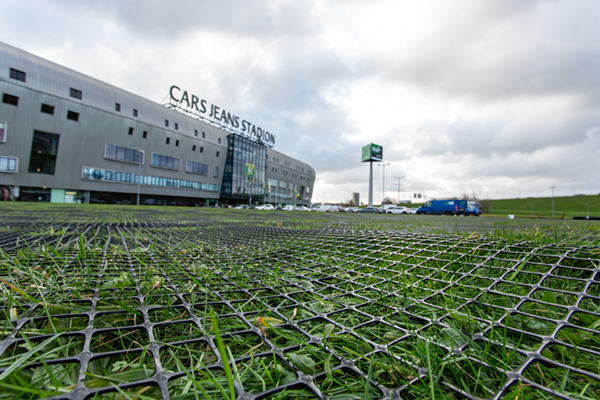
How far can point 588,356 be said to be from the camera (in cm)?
73

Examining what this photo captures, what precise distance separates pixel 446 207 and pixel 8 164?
163 feet

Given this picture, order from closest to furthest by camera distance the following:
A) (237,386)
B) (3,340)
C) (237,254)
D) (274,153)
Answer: (237,386) < (3,340) < (237,254) < (274,153)

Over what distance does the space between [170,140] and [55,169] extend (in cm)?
1390

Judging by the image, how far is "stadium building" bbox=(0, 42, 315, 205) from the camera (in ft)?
84.4

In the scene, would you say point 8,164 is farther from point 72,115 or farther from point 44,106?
point 72,115

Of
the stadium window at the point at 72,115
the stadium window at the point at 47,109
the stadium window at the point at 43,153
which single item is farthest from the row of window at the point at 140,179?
the stadium window at the point at 47,109

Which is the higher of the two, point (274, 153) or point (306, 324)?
point (274, 153)

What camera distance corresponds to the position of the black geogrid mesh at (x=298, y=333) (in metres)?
0.59

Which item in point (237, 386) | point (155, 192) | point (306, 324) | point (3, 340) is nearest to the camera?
point (237, 386)

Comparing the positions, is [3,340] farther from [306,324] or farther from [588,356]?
[588,356]

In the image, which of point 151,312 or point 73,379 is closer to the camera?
point 73,379

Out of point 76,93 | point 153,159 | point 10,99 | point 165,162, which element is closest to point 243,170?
point 165,162

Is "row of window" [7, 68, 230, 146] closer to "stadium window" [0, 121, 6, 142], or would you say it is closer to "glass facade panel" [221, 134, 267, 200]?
"stadium window" [0, 121, 6, 142]

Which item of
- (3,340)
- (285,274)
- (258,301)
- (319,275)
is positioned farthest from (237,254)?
(3,340)
